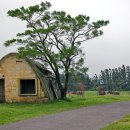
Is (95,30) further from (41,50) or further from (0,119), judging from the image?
(0,119)

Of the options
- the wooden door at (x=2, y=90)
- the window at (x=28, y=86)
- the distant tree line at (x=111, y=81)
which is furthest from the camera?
the distant tree line at (x=111, y=81)

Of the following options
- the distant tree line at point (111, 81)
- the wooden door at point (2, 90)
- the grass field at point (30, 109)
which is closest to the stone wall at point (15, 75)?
the wooden door at point (2, 90)

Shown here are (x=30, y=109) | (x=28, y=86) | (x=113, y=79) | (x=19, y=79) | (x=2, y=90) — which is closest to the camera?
(x=30, y=109)

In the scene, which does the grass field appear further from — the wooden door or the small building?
the wooden door

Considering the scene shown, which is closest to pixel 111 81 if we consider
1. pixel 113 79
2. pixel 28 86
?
pixel 113 79

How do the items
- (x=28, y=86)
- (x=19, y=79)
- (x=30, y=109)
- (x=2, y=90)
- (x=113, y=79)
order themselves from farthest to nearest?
(x=113, y=79) < (x=28, y=86) < (x=2, y=90) < (x=19, y=79) < (x=30, y=109)

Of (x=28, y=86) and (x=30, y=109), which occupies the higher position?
(x=28, y=86)

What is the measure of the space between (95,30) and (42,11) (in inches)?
239

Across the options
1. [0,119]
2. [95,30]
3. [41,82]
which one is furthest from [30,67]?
[0,119]

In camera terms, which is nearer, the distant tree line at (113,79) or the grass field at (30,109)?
→ the grass field at (30,109)

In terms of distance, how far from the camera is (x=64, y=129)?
17.1m

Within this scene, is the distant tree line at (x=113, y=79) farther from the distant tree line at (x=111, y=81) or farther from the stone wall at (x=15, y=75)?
the stone wall at (x=15, y=75)

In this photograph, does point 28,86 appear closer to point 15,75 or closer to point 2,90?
point 2,90

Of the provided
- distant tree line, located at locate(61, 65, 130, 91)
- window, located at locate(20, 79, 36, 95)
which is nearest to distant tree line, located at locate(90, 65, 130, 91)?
distant tree line, located at locate(61, 65, 130, 91)
